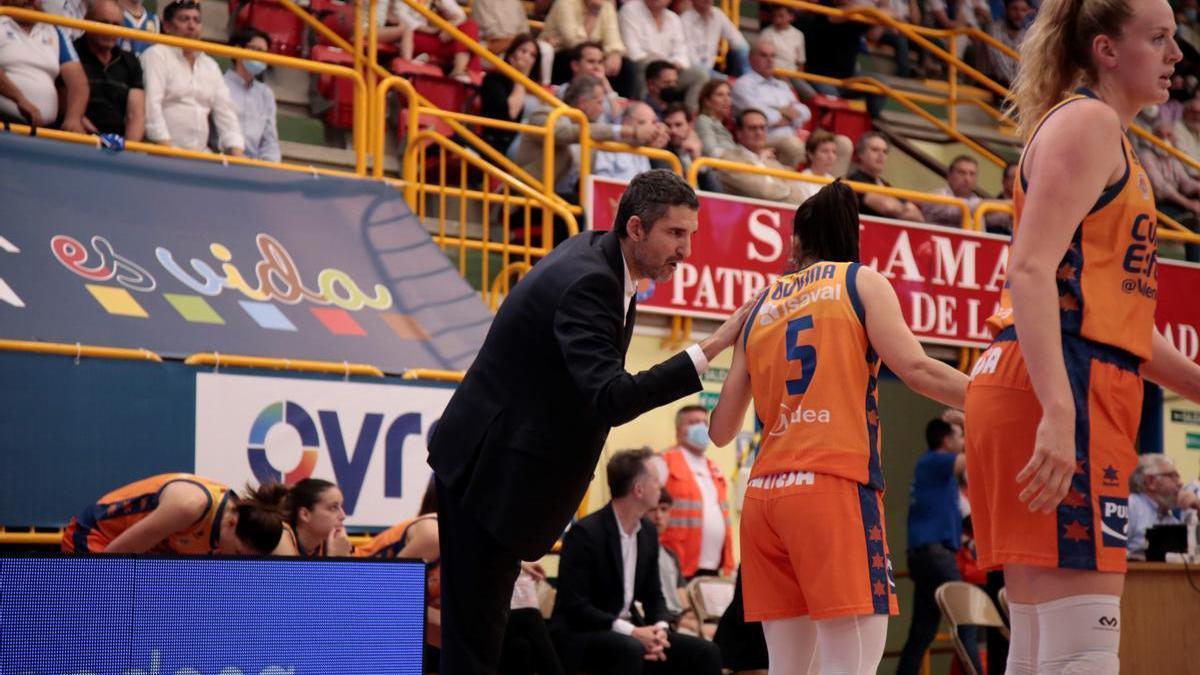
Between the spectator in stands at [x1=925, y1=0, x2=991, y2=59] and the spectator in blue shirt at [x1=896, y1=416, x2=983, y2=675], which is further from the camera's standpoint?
the spectator in stands at [x1=925, y1=0, x2=991, y2=59]

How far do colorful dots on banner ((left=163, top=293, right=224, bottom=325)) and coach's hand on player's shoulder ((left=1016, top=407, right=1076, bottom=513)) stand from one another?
5.86 meters

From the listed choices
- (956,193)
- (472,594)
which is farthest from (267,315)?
→ (956,193)

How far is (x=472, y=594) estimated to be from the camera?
4152mm

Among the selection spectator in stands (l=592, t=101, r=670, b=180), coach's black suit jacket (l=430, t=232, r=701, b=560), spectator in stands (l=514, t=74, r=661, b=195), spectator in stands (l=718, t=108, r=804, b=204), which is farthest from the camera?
spectator in stands (l=718, t=108, r=804, b=204)

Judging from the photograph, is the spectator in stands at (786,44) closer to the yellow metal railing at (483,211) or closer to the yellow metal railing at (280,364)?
the yellow metal railing at (483,211)

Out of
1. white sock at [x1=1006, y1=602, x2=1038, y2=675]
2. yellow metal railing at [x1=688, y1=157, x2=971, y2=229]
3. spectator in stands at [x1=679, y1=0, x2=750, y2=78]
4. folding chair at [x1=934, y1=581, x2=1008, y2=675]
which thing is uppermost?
spectator in stands at [x1=679, y1=0, x2=750, y2=78]

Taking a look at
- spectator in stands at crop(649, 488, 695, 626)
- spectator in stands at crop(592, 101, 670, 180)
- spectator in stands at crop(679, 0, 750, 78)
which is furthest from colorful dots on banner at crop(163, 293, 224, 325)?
spectator in stands at crop(679, 0, 750, 78)

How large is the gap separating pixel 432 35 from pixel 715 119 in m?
2.40

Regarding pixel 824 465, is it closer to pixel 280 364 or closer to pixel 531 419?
pixel 531 419

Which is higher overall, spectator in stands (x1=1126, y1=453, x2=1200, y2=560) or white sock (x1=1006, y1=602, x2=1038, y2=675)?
white sock (x1=1006, y1=602, x2=1038, y2=675)

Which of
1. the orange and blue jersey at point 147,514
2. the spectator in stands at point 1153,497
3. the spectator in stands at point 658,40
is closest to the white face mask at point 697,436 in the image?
the spectator in stands at point 1153,497

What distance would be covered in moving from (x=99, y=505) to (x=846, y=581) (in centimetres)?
351

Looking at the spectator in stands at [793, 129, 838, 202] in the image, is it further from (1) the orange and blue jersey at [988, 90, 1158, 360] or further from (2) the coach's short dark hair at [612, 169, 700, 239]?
(1) the orange and blue jersey at [988, 90, 1158, 360]

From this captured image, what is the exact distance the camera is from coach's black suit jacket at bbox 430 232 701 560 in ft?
13.3
